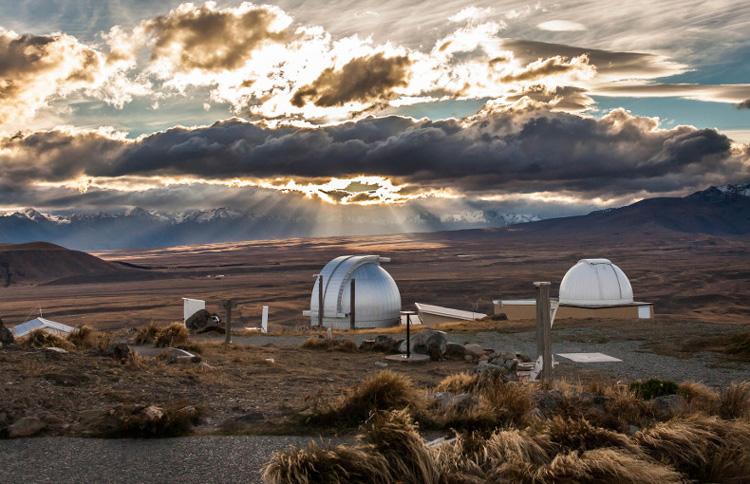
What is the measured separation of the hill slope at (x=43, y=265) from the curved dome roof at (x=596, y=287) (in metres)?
127

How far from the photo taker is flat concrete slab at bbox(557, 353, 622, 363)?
59.3 ft

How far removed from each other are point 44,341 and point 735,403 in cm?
1511

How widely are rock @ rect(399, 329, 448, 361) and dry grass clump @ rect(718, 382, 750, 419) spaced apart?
9.68 metres

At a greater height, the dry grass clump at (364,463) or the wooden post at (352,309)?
the dry grass clump at (364,463)

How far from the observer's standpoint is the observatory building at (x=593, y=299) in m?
36.4

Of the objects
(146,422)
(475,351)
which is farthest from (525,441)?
(475,351)

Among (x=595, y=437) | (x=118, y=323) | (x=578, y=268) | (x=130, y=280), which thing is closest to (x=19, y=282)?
(x=130, y=280)

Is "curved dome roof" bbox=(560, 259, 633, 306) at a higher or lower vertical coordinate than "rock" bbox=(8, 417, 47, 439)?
lower

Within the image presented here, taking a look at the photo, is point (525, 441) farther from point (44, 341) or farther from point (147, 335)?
point (147, 335)

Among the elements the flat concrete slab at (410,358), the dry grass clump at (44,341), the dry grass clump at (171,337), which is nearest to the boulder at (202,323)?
the dry grass clump at (171,337)

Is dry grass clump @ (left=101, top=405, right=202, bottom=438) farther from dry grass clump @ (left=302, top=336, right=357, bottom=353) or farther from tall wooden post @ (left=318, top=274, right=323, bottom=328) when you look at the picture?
tall wooden post @ (left=318, top=274, right=323, bottom=328)

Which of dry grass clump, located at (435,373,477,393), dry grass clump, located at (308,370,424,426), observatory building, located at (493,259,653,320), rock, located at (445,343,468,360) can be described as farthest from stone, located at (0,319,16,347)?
observatory building, located at (493,259,653,320)

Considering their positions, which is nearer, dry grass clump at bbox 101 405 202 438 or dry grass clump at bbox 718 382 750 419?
dry grass clump at bbox 101 405 202 438

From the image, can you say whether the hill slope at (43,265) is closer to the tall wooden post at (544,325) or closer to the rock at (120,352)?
the rock at (120,352)
